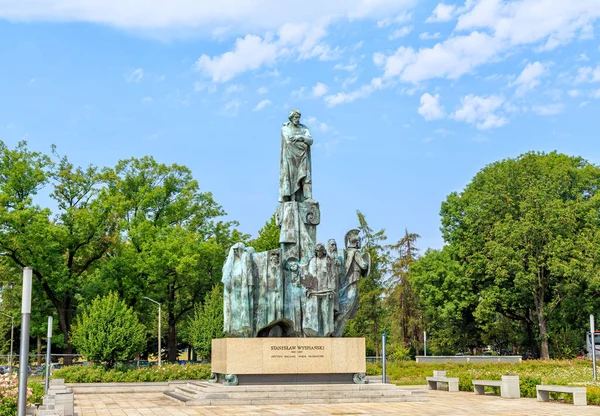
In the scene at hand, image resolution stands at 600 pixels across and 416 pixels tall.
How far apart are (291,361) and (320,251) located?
3484 millimetres

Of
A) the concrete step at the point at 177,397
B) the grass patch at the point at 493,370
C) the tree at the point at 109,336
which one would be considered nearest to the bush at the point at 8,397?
the concrete step at the point at 177,397

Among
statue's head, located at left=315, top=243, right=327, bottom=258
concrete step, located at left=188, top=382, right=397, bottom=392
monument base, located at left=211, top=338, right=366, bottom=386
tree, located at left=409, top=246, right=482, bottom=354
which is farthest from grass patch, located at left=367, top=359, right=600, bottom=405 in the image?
statue's head, located at left=315, top=243, right=327, bottom=258

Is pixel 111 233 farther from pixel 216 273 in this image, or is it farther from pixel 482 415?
pixel 482 415

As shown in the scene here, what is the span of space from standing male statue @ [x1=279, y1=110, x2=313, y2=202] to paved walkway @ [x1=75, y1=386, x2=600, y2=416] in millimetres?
7393

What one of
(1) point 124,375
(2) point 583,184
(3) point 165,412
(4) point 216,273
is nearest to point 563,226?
(2) point 583,184

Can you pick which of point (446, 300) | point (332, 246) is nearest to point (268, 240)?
point (446, 300)

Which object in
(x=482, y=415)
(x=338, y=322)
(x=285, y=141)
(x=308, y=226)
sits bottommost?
(x=482, y=415)

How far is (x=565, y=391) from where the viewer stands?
64.8ft

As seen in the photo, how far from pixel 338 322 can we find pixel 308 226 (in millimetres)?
3230

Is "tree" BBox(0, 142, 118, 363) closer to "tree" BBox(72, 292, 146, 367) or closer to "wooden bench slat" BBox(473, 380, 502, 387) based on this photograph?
"tree" BBox(72, 292, 146, 367)

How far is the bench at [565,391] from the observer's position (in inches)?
761

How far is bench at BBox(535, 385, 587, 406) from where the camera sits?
19341mm

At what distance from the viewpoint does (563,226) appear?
143 ft

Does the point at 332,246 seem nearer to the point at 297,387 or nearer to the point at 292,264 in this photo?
the point at 292,264
